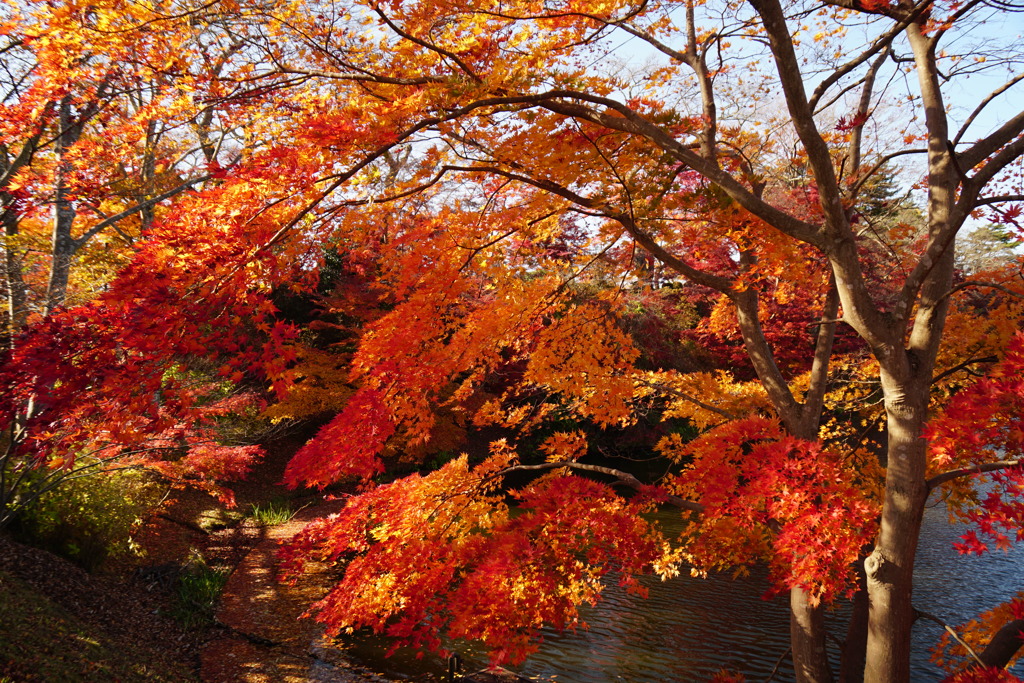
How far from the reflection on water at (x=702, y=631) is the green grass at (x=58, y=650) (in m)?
2.43

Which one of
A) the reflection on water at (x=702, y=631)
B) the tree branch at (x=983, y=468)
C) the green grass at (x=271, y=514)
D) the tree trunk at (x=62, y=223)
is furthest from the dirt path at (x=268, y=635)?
the tree branch at (x=983, y=468)

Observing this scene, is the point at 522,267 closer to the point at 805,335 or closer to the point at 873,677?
the point at 873,677

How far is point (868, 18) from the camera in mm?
4266

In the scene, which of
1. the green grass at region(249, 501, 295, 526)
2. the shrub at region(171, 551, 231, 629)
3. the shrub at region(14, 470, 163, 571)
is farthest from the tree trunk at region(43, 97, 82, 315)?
the green grass at region(249, 501, 295, 526)

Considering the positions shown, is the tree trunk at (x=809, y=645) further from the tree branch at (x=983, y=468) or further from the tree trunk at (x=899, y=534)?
the tree branch at (x=983, y=468)

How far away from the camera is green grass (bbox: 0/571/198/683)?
14.1 feet

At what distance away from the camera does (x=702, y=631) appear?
8.28m

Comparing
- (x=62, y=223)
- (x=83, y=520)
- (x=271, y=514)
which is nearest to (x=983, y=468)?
(x=83, y=520)

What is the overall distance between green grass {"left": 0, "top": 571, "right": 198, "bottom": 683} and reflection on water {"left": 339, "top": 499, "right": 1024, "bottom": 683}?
243cm

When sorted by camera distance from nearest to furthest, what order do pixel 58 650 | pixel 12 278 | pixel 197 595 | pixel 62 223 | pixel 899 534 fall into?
pixel 899 534 < pixel 58 650 < pixel 12 278 < pixel 197 595 < pixel 62 223

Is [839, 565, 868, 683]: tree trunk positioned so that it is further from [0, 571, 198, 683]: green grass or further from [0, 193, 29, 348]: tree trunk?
[0, 193, 29, 348]: tree trunk

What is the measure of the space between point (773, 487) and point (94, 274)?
35.5 feet

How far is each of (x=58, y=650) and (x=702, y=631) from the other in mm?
7554

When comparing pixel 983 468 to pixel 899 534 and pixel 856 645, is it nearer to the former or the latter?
pixel 899 534
